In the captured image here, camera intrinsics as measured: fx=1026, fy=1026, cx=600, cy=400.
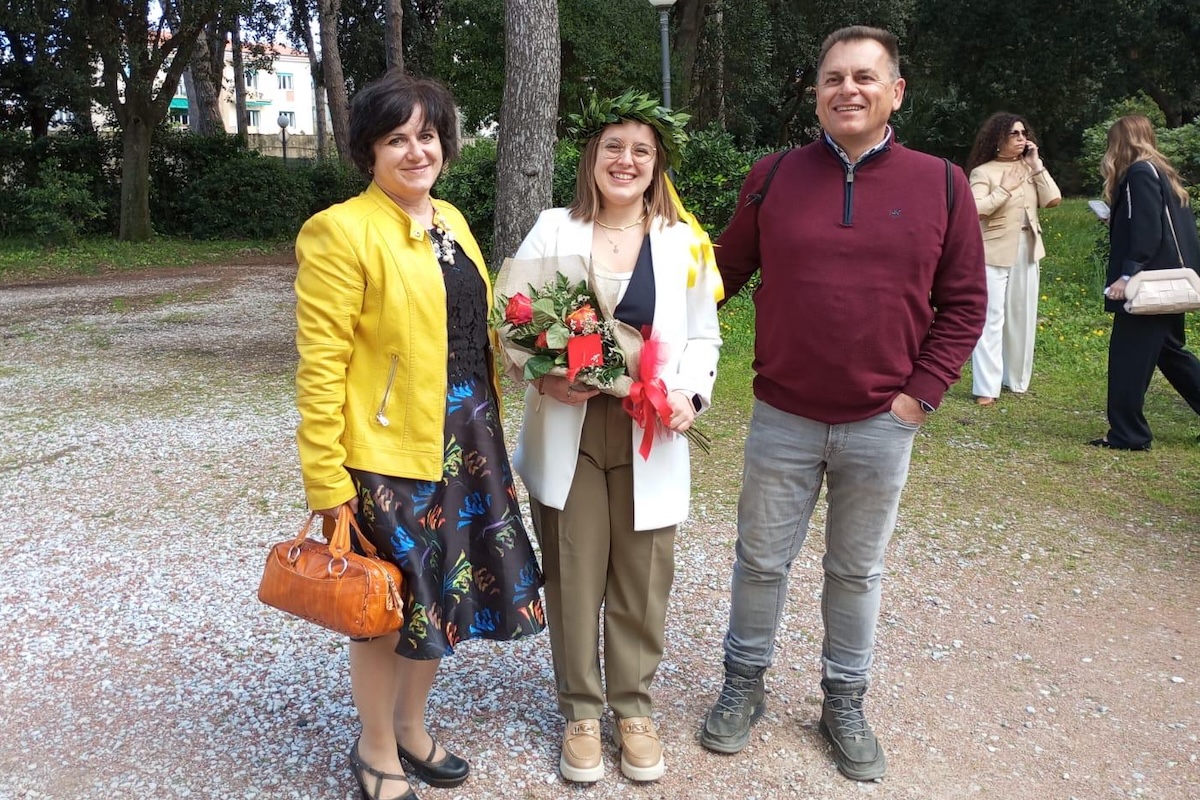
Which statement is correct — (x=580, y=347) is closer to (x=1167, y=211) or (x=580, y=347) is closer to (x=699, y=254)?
(x=699, y=254)

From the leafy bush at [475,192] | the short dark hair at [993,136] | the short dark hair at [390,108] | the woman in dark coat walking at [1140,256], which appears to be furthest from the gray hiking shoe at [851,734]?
the leafy bush at [475,192]

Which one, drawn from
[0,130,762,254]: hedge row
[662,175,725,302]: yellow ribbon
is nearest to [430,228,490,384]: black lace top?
[662,175,725,302]: yellow ribbon

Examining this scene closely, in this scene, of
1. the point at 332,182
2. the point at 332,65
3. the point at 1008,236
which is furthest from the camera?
the point at 332,182

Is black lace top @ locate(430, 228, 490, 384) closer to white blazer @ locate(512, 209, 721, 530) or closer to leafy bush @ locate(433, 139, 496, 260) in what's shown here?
white blazer @ locate(512, 209, 721, 530)

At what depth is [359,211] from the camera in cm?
263

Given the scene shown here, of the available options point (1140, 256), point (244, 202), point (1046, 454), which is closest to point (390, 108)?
point (1140, 256)

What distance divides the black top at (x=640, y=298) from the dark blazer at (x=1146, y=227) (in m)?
4.43

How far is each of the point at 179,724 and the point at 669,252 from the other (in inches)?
88.9

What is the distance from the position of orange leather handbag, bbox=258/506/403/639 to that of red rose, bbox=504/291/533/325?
67cm

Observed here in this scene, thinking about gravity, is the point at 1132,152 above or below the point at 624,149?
above

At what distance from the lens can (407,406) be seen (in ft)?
8.72

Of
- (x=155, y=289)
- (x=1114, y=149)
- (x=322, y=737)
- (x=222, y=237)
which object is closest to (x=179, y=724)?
(x=322, y=737)

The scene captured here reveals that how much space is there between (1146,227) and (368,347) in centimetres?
519

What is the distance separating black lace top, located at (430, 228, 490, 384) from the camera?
275cm
